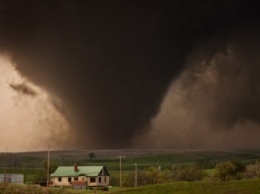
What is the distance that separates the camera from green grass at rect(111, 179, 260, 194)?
77.9 m

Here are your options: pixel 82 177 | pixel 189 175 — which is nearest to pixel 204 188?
pixel 82 177

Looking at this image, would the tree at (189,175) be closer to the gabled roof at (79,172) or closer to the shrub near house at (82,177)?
the shrub near house at (82,177)

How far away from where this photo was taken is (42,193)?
87.6 m

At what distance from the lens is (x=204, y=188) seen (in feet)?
263

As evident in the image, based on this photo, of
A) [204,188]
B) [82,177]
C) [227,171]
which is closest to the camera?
[204,188]

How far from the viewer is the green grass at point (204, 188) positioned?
256 ft

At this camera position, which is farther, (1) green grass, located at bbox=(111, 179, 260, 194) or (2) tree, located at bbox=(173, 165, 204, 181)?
(2) tree, located at bbox=(173, 165, 204, 181)

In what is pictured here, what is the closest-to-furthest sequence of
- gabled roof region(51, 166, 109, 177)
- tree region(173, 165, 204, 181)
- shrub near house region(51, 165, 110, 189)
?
shrub near house region(51, 165, 110, 189)
gabled roof region(51, 166, 109, 177)
tree region(173, 165, 204, 181)

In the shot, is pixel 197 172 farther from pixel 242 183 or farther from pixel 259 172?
pixel 242 183

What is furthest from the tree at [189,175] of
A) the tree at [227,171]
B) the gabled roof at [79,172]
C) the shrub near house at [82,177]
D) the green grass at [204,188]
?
the green grass at [204,188]

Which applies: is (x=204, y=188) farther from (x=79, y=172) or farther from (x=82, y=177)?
(x=79, y=172)

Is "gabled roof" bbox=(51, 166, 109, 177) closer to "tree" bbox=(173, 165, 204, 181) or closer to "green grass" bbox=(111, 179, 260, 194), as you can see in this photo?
"tree" bbox=(173, 165, 204, 181)

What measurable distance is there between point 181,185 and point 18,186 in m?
28.3

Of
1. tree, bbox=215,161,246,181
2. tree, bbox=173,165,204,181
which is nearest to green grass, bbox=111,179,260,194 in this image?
tree, bbox=215,161,246,181
